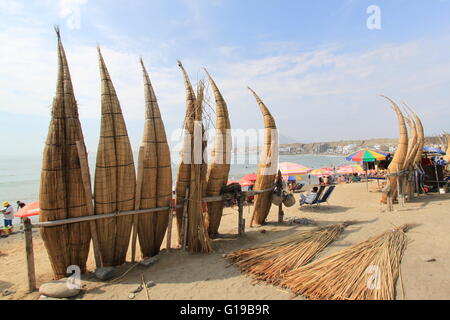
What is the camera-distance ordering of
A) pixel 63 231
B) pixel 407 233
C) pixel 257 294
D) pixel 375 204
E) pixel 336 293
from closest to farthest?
pixel 336 293
pixel 257 294
pixel 63 231
pixel 407 233
pixel 375 204

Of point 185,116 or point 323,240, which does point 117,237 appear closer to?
point 185,116

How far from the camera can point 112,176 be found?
198 inches

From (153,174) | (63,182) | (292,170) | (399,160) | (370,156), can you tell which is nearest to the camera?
(63,182)

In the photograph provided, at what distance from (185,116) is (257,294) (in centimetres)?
405

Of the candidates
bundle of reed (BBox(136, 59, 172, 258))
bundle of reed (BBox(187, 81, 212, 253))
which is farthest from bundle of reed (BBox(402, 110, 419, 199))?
bundle of reed (BBox(136, 59, 172, 258))

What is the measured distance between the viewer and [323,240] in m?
5.86

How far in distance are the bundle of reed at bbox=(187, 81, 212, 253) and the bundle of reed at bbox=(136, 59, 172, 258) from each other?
0.56 m

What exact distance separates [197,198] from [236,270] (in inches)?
70.5

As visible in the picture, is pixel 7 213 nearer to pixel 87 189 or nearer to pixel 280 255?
pixel 87 189

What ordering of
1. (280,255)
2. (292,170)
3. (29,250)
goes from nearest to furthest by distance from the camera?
(29,250) < (280,255) < (292,170)

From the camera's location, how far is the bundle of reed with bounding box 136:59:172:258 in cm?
552

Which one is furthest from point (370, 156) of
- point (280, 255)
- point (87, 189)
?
point (87, 189)

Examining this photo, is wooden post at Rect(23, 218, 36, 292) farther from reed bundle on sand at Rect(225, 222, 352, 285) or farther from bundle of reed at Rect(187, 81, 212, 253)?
reed bundle on sand at Rect(225, 222, 352, 285)
